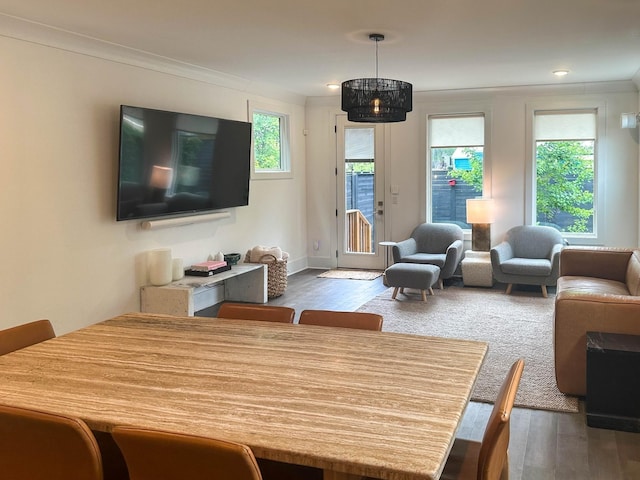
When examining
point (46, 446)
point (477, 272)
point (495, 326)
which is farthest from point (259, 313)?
point (477, 272)

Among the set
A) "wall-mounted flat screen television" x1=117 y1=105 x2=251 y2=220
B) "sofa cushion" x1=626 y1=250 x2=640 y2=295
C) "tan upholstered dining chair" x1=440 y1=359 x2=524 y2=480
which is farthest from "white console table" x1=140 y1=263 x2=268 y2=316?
"tan upholstered dining chair" x1=440 y1=359 x2=524 y2=480

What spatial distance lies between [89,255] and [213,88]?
8.11ft

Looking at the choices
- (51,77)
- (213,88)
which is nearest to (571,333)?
(51,77)

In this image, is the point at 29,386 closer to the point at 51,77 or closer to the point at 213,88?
the point at 51,77

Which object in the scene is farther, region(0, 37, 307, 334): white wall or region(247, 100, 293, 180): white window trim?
region(247, 100, 293, 180): white window trim

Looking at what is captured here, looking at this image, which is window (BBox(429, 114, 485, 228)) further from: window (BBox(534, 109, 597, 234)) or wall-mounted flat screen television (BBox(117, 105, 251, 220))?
wall-mounted flat screen television (BBox(117, 105, 251, 220))

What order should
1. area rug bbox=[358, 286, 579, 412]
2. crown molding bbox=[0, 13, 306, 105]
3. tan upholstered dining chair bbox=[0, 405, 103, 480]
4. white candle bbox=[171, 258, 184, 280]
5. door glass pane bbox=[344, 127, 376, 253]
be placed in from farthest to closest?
1. door glass pane bbox=[344, 127, 376, 253]
2. white candle bbox=[171, 258, 184, 280]
3. crown molding bbox=[0, 13, 306, 105]
4. area rug bbox=[358, 286, 579, 412]
5. tan upholstered dining chair bbox=[0, 405, 103, 480]

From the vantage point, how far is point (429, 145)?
8.24m

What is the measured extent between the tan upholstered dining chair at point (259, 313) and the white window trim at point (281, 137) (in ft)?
15.2

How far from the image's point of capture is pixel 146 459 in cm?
145

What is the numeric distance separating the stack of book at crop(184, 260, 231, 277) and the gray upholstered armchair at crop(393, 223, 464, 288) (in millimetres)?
2235

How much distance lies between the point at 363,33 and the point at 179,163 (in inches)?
85.3

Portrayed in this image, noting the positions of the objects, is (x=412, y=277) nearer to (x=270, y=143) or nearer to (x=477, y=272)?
(x=477, y=272)

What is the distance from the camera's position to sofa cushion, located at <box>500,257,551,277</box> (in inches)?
265
